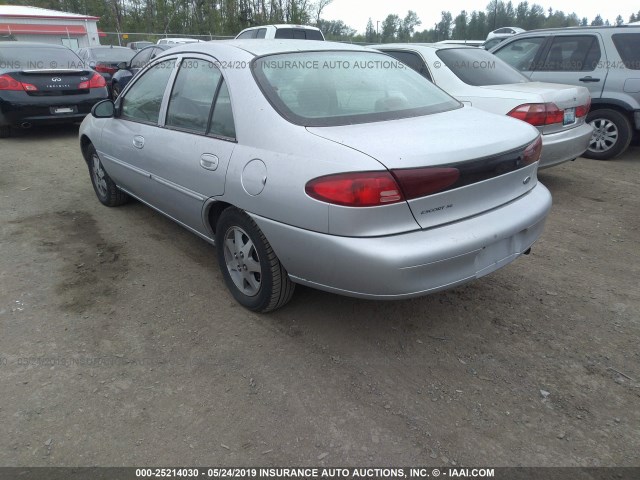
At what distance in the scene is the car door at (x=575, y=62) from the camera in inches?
264

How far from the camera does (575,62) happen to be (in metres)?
6.88

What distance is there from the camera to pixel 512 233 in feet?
8.66

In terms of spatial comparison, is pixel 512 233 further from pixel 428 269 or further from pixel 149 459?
pixel 149 459

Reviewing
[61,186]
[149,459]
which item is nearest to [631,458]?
[149,459]

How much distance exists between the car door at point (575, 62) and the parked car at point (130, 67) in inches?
364

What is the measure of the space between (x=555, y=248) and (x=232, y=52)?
9.85ft

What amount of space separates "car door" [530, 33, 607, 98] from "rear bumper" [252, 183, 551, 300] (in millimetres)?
5179

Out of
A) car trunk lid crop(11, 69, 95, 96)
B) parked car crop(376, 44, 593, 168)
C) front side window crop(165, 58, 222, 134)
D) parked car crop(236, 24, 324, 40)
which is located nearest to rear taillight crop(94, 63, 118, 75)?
parked car crop(236, 24, 324, 40)

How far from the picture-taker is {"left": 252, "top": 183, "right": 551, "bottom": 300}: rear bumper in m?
2.30

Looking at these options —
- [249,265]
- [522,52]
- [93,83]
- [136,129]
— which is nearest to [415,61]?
[522,52]

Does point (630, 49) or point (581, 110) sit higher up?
point (630, 49)

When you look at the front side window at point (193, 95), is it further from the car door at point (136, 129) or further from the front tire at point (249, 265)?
the front tire at point (249, 265)

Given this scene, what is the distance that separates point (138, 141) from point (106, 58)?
12.3m

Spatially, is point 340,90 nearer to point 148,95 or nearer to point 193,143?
point 193,143
